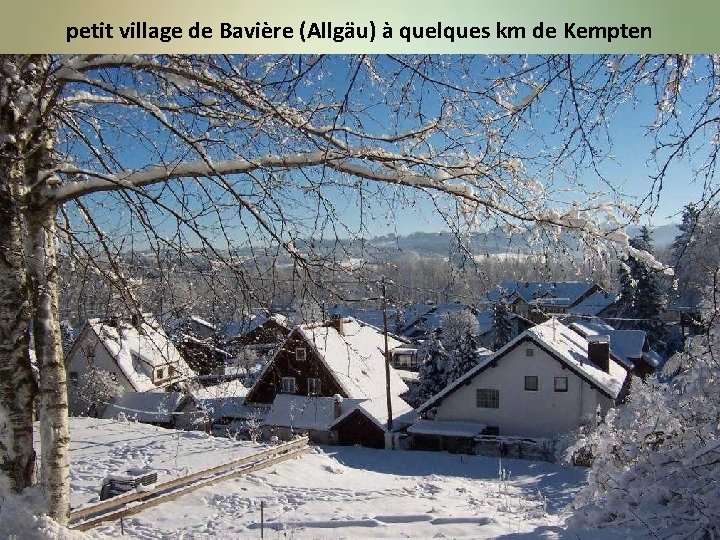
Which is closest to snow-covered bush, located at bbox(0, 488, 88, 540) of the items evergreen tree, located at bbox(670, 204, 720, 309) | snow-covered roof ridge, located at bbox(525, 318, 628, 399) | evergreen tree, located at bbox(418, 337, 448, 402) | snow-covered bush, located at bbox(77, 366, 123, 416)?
evergreen tree, located at bbox(670, 204, 720, 309)

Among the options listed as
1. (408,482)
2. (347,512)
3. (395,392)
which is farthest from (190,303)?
(395,392)

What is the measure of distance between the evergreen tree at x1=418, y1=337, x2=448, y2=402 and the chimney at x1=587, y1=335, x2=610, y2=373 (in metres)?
6.49

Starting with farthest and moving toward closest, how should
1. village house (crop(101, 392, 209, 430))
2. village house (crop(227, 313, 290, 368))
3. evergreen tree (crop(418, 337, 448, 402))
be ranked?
evergreen tree (crop(418, 337, 448, 402))
village house (crop(101, 392, 209, 430))
village house (crop(227, 313, 290, 368))

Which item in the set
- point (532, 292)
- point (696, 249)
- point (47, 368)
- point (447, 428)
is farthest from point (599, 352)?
point (47, 368)

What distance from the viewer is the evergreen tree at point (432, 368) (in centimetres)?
2798

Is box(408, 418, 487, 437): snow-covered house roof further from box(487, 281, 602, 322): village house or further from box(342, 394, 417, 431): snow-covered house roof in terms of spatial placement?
box(487, 281, 602, 322): village house

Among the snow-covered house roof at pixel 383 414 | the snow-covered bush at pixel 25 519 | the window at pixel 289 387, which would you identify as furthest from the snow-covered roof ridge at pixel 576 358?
the snow-covered bush at pixel 25 519

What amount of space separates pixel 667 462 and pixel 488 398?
1664 centimetres

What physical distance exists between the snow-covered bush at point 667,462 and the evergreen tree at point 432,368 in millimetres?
18038

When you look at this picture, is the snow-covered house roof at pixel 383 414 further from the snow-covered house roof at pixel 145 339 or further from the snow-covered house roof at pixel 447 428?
the snow-covered house roof at pixel 145 339

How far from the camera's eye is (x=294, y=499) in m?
9.53

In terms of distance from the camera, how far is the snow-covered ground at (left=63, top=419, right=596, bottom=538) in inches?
297

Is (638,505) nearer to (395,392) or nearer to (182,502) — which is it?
(182,502)

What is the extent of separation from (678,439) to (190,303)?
668cm
